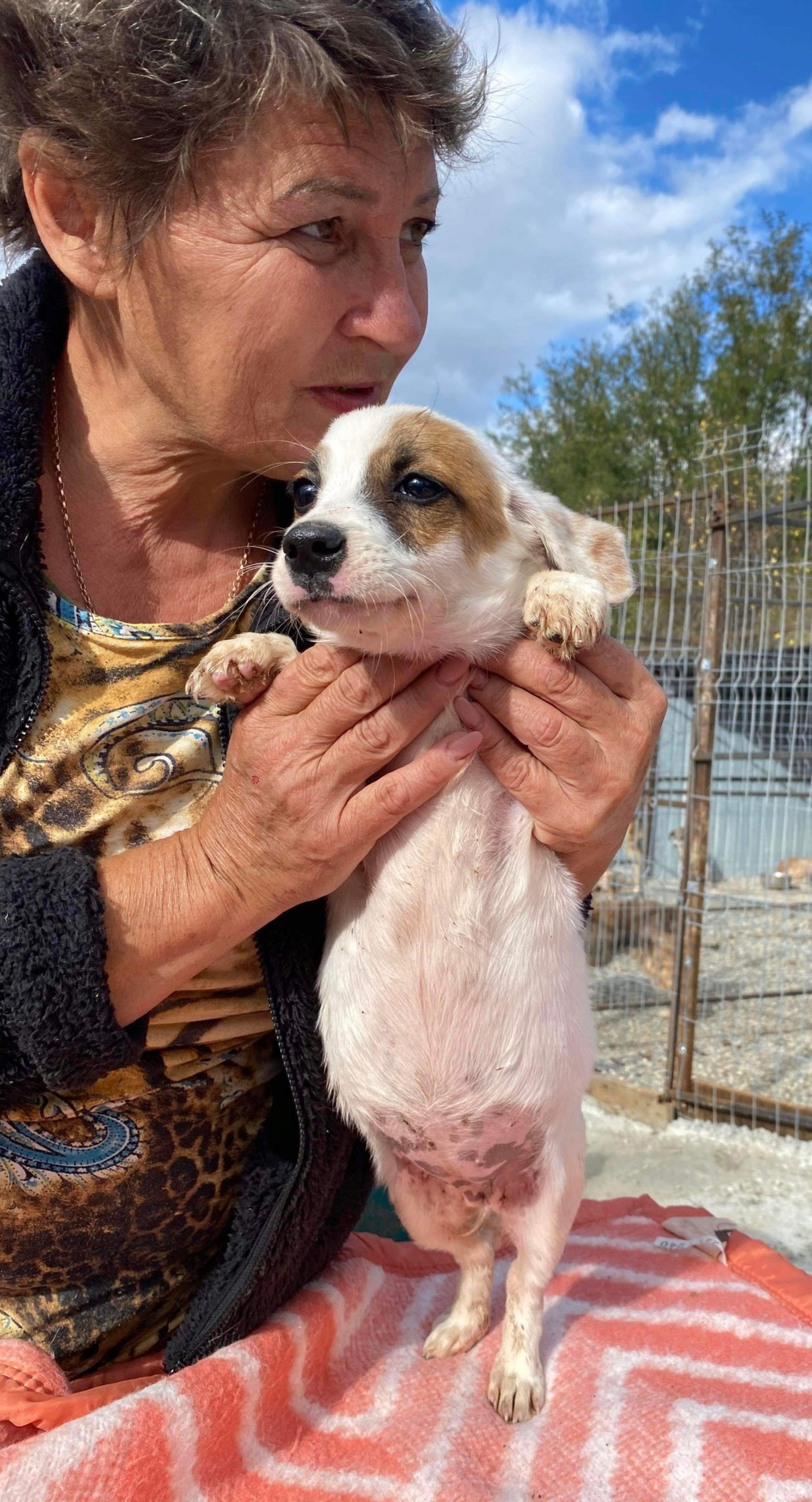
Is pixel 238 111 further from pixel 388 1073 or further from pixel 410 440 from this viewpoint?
pixel 388 1073

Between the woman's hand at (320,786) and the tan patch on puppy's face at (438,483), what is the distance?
0.87 feet

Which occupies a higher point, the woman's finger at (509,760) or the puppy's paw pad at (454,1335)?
the woman's finger at (509,760)

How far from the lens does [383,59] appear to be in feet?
5.32

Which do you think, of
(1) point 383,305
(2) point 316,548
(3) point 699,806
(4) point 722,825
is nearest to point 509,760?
(2) point 316,548

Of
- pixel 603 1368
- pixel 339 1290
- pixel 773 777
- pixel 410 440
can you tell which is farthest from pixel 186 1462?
pixel 773 777

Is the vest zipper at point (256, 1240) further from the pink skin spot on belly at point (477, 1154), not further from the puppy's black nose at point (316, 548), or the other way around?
the puppy's black nose at point (316, 548)

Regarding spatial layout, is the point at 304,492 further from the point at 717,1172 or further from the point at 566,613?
the point at 717,1172

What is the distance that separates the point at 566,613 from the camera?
1.60 metres

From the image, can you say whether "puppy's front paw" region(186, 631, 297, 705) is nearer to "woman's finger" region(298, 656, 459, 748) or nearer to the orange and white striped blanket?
"woman's finger" region(298, 656, 459, 748)

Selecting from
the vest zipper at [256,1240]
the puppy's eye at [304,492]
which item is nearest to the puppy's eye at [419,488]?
the puppy's eye at [304,492]

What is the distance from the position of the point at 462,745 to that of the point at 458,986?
1.36 feet

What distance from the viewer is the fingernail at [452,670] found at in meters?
1.65

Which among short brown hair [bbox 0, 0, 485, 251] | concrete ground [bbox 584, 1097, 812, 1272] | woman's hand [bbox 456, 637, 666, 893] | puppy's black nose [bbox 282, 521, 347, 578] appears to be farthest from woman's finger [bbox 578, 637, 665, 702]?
concrete ground [bbox 584, 1097, 812, 1272]

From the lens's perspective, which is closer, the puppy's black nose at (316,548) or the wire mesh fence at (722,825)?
the puppy's black nose at (316,548)
